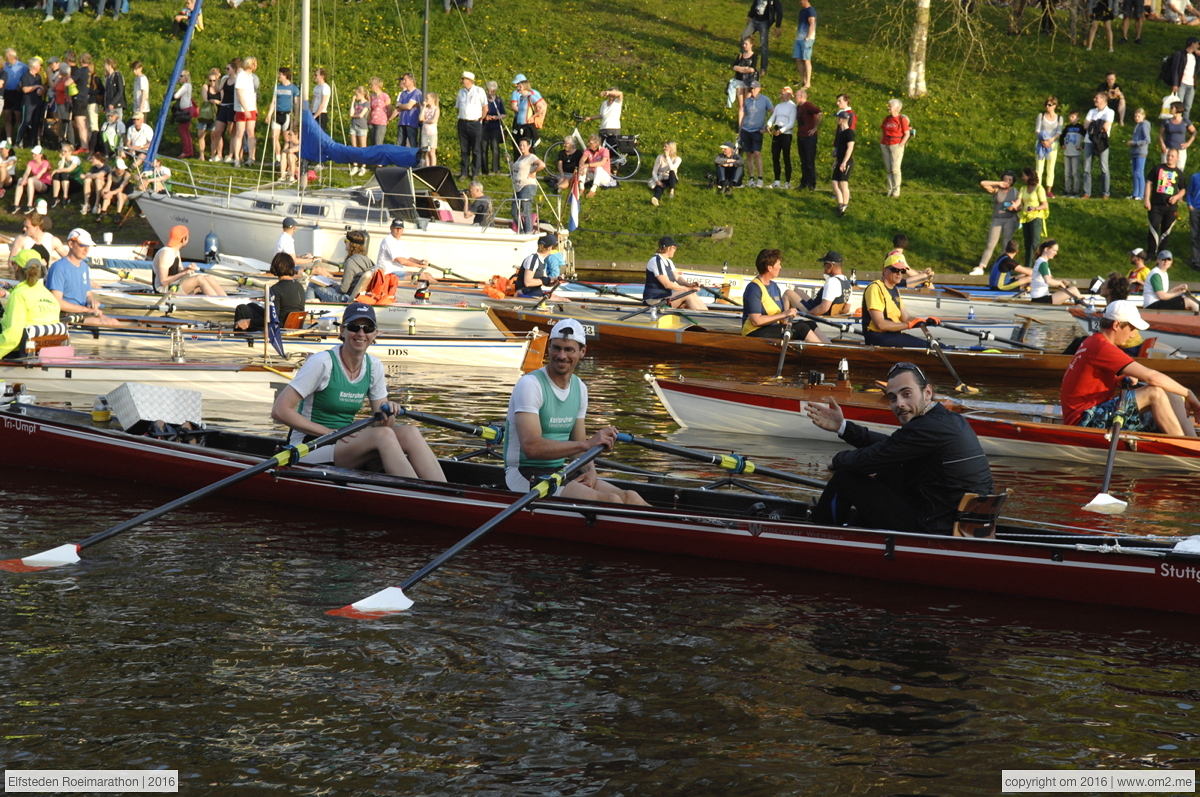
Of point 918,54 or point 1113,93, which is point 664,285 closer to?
point 1113,93

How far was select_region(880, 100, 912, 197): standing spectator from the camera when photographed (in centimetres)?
2523

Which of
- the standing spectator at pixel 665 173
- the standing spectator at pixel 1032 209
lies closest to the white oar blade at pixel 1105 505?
the standing spectator at pixel 1032 209

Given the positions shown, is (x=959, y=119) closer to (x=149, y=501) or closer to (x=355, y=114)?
(x=355, y=114)

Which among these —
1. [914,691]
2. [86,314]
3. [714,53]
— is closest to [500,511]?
[914,691]

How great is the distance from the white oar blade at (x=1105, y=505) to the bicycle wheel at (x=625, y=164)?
60.7 feet

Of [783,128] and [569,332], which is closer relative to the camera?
[569,332]

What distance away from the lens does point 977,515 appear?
748cm

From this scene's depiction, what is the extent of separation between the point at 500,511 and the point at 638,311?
9502 mm

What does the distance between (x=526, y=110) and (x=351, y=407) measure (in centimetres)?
1900

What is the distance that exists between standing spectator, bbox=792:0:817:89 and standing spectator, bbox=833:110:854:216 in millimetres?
3720

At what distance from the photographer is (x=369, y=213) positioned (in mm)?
22062

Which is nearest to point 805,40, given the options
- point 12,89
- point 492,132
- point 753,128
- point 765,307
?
point 753,128
